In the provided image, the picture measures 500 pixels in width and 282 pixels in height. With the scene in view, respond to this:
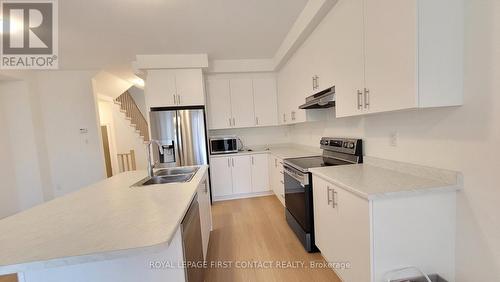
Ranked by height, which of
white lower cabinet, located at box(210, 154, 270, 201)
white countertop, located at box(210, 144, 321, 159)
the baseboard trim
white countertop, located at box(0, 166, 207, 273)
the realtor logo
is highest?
the realtor logo

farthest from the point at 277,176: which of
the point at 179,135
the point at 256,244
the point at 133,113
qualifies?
the point at 133,113

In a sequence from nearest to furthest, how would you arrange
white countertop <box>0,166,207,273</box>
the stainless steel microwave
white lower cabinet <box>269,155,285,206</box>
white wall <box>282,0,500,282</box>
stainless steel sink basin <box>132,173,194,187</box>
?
white countertop <box>0,166,207,273</box>
white wall <box>282,0,500,282</box>
stainless steel sink basin <box>132,173,194,187</box>
white lower cabinet <box>269,155,285,206</box>
the stainless steel microwave

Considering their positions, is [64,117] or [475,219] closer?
[475,219]

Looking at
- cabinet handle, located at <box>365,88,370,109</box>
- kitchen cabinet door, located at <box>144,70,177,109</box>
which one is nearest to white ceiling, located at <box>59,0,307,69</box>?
kitchen cabinet door, located at <box>144,70,177,109</box>

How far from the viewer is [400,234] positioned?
4.00ft

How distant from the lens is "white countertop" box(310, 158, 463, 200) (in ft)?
3.96

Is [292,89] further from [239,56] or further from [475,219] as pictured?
[475,219]

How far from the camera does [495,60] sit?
103 centimetres

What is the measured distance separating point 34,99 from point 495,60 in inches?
234

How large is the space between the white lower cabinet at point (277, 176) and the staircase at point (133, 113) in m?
4.85

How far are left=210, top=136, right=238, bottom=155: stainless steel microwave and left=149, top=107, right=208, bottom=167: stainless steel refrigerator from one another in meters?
0.36

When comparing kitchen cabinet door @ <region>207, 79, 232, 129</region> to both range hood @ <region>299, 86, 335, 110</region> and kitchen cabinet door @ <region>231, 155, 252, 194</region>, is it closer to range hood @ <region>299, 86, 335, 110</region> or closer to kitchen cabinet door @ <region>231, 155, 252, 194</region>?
kitchen cabinet door @ <region>231, 155, 252, 194</region>

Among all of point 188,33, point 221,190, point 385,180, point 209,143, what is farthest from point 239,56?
point 385,180

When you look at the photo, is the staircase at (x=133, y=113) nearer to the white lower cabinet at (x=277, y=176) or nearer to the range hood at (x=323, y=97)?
the white lower cabinet at (x=277, y=176)
